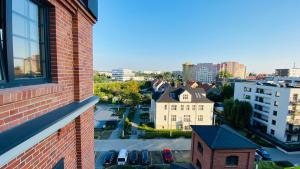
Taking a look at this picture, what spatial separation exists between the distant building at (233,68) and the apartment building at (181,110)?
81641 mm

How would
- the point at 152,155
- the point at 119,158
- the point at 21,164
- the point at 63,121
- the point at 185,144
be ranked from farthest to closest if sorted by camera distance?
the point at 185,144 < the point at 152,155 < the point at 119,158 < the point at 63,121 < the point at 21,164

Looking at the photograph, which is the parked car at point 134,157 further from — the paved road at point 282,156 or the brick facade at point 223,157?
the paved road at point 282,156

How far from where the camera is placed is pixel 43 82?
116 inches

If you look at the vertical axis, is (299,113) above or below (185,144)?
above

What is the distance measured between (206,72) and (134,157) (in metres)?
102

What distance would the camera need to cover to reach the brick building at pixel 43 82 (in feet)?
6.47

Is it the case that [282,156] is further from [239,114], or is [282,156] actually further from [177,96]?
[177,96]

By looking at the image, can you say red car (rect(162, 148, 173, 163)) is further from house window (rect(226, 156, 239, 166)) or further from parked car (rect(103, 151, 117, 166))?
house window (rect(226, 156, 239, 166))

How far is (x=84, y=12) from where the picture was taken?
14.4 feet

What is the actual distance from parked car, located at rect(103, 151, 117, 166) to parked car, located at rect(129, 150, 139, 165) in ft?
5.79

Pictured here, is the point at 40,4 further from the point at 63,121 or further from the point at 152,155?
the point at 152,155

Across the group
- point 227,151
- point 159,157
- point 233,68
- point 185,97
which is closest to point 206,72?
point 233,68

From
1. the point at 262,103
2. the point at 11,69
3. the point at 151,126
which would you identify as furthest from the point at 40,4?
the point at 262,103

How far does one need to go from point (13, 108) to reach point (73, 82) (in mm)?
1999
